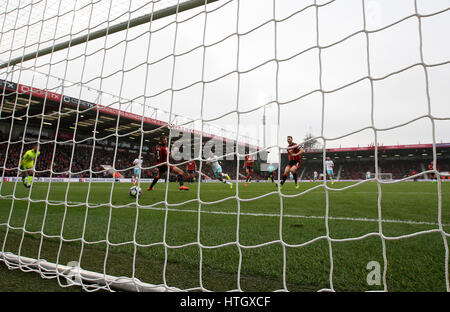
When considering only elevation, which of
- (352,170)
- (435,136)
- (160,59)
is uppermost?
(352,170)

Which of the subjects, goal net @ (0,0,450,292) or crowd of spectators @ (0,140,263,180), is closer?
goal net @ (0,0,450,292)

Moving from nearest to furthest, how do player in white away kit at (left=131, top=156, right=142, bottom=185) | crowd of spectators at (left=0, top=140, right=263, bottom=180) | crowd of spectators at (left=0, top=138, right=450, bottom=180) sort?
1. player in white away kit at (left=131, top=156, right=142, bottom=185)
2. crowd of spectators at (left=0, top=140, right=263, bottom=180)
3. crowd of spectators at (left=0, top=138, right=450, bottom=180)

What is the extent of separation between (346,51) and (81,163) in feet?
81.6

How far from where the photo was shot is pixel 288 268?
1.60 metres

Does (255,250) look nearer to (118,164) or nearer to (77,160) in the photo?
(77,160)

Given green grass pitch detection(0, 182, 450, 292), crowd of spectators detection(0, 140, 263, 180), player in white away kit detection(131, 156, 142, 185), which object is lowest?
green grass pitch detection(0, 182, 450, 292)

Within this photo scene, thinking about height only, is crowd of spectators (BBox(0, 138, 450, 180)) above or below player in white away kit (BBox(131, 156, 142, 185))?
above

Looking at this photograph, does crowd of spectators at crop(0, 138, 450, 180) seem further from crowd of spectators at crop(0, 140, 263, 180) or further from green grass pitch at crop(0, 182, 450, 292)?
green grass pitch at crop(0, 182, 450, 292)

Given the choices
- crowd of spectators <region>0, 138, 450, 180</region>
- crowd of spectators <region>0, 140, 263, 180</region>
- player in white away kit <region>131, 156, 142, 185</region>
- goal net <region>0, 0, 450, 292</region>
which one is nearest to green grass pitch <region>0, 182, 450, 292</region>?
goal net <region>0, 0, 450, 292</region>

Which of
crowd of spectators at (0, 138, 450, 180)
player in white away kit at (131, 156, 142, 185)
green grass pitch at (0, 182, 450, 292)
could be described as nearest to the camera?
green grass pitch at (0, 182, 450, 292)

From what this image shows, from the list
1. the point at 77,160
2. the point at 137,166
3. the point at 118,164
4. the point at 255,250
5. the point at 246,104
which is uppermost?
the point at 118,164

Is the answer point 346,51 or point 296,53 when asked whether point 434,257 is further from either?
point 296,53

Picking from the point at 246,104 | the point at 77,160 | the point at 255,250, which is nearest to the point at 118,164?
the point at 77,160
